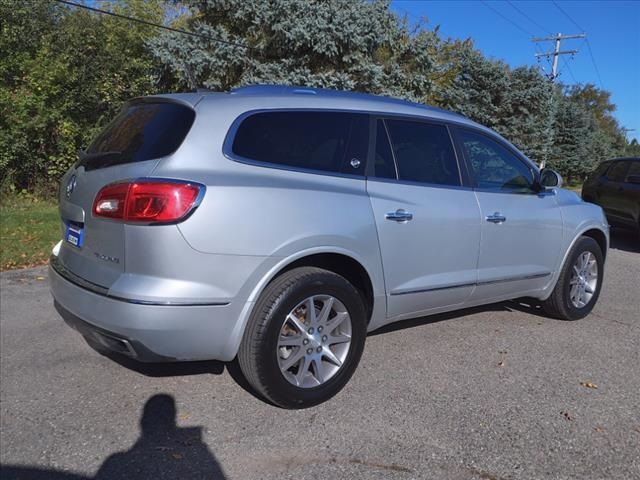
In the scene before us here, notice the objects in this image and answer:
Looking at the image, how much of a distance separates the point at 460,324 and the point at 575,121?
79.6 ft

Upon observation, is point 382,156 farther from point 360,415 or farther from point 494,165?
point 360,415

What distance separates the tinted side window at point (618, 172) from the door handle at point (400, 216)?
774 centimetres

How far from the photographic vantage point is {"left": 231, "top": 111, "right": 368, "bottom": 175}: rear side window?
308 cm

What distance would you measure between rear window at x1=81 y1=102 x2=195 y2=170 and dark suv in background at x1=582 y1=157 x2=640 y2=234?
8542 millimetres

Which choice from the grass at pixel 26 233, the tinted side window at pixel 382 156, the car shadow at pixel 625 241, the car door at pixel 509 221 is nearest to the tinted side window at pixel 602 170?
the car shadow at pixel 625 241

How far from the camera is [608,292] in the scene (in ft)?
20.6

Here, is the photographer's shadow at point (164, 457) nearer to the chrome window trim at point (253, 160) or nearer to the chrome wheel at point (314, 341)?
the chrome wheel at point (314, 341)

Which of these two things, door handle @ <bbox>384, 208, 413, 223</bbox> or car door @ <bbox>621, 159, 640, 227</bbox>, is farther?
car door @ <bbox>621, 159, 640, 227</bbox>

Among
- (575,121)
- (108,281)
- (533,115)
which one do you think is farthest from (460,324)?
(575,121)

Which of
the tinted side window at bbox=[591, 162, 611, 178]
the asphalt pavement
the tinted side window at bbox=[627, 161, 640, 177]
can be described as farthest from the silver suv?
the tinted side window at bbox=[591, 162, 611, 178]

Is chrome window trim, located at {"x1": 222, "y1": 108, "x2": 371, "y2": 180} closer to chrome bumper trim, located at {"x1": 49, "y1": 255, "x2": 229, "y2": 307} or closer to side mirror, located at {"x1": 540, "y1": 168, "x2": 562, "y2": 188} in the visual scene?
chrome bumper trim, located at {"x1": 49, "y1": 255, "x2": 229, "y2": 307}

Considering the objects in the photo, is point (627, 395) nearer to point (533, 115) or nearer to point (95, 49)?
point (95, 49)

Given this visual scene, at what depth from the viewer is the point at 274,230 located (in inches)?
116

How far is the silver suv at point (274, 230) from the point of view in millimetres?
2758
